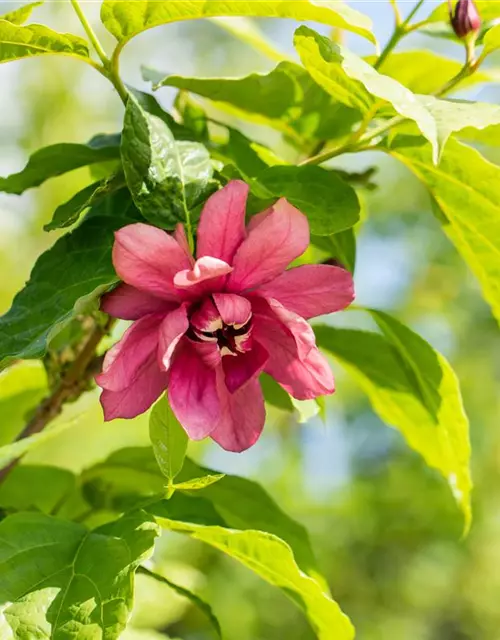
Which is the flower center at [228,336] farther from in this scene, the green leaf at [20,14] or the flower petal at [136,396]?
the green leaf at [20,14]

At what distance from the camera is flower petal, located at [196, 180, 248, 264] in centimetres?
56

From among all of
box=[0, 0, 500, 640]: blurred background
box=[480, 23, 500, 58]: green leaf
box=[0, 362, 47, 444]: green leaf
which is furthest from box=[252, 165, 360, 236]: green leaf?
box=[0, 0, 500, 640]: blurred background

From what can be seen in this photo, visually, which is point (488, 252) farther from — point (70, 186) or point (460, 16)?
point (70, 186)

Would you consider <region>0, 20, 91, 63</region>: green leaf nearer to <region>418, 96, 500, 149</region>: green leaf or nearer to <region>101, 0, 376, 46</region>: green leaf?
<region>101, 0, 376, 46</region>: green leaf

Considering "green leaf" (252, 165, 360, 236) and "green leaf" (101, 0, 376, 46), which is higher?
"green leaf" (101, 0, 376, 46)

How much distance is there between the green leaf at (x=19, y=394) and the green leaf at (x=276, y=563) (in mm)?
348

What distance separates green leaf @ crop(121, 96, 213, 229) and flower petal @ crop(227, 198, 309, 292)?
0.05 m

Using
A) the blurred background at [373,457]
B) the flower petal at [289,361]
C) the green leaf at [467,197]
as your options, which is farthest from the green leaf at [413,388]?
the blurred background at [373,457]

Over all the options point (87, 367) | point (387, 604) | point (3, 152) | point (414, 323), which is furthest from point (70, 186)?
point (387, 604)

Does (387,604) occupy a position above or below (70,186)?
below

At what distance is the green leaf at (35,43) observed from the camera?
2.02 feet

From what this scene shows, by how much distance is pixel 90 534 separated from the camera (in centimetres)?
65

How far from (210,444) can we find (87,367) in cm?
128

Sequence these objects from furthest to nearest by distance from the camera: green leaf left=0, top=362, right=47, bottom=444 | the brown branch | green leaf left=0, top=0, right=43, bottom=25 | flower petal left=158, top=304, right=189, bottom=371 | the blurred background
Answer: the blurred background, green leaf left=0, top=362, right=47, bottom=444, the brown branch, green leaf left=0, top=0, right=43, bottom=25, flower petal left=158, top=304, right=189, bottom=371
